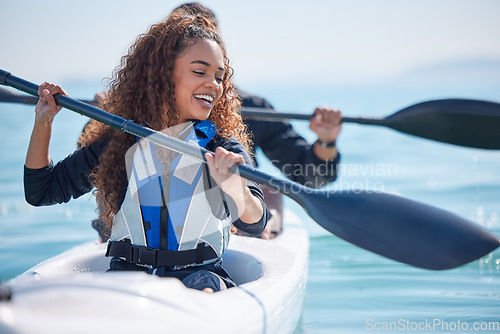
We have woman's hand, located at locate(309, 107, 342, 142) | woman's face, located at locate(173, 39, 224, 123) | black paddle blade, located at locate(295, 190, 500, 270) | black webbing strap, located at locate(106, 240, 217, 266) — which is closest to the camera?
black paddle blade, located at locate(295, 190, 500, 270)

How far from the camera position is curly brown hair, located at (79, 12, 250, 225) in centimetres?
172

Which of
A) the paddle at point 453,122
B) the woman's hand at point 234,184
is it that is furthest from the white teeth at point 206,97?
the paddle at point 453,122

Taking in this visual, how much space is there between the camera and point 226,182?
1.52 metres

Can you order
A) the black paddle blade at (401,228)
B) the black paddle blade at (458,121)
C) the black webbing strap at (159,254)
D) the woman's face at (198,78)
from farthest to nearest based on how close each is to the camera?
1. the black paddle blade at (458,121)
2. the woman's face at (198,78)
3. the black webbing strap at (159,254)
4. the black paddle blade at (401,228)

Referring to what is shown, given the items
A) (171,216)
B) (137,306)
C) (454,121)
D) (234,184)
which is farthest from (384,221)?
(454,121)

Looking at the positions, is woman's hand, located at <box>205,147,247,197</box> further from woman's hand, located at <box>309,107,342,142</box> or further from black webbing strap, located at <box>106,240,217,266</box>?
woman's hand, located at <box>309,107,342,142</box>

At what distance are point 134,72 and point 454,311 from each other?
181 cm

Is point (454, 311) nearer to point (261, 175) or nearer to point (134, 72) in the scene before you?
point (261, 175)

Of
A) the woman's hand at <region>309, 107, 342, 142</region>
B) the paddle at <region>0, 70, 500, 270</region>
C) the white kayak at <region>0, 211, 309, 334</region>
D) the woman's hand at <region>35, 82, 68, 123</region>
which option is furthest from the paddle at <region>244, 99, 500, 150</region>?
the woman's hand at <region>35, 82, 68, 123</region>

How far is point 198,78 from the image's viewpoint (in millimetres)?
1687

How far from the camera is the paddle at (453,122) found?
231cm

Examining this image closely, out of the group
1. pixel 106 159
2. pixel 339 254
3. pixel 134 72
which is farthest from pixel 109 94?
pixel 339 254

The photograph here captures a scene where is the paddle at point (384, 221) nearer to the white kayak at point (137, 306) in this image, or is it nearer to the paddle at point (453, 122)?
the white kayak at point (137, 306)

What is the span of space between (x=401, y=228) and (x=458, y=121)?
3.46 ft
